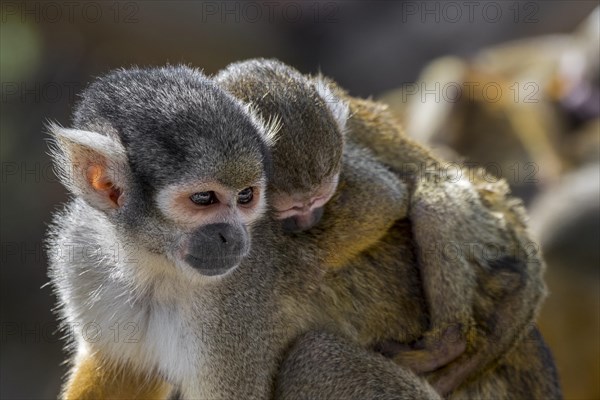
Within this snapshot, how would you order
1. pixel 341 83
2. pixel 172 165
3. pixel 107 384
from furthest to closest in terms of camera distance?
pixel 341 83, pixel 107 384, pixel 172 165

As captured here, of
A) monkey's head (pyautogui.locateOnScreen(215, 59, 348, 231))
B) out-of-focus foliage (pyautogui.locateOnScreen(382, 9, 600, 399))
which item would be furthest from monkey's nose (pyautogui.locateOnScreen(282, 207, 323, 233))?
out-of-focus foliage (pyautogui.locateOnScreen(382, 9, 600, 399))

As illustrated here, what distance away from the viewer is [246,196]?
358 cm

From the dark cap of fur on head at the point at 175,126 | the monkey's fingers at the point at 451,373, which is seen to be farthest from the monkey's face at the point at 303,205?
the monkey's fingers at the point at 451,373

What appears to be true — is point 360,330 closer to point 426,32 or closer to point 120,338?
point 120,338

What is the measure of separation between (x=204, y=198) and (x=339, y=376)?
1.14 meters

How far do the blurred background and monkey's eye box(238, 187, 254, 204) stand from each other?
461cm

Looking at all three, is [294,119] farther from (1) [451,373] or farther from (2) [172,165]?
(1) [451,373]

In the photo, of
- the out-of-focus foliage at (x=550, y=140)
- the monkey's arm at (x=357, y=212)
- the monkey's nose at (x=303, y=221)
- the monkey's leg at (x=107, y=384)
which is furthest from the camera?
the out-of-focus foliage at (x=550, y=140)

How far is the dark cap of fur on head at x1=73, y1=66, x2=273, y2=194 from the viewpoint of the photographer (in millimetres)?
3381

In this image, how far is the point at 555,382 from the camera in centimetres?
466

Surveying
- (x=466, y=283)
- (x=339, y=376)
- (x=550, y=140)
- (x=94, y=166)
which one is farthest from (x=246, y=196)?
(x=550, y=140)

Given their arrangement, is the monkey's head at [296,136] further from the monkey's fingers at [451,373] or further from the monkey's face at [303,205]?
the monkey's fingers at [451,373]

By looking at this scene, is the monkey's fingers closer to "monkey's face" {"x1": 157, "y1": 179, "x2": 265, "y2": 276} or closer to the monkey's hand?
the monkey's hand

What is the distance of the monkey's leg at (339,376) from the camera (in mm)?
3928
